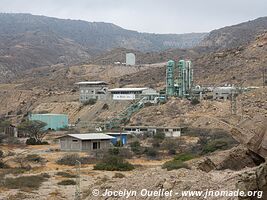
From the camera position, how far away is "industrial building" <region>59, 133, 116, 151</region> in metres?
48.4

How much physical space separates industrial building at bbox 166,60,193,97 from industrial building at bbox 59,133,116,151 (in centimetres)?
2429

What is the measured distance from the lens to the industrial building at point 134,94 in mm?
73812

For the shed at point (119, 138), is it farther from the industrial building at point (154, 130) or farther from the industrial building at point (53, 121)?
the industrial building at point (53, 121)

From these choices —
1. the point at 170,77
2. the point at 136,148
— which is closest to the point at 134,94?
the point at 170,77

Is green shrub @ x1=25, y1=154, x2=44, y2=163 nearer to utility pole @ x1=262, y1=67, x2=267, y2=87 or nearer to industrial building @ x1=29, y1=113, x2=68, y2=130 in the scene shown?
industrial building @ x1=29, y1=113, x2=68, y2=130

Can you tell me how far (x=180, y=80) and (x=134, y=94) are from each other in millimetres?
7921

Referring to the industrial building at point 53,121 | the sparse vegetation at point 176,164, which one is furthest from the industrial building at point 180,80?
the sparse vegetation at point 176,164

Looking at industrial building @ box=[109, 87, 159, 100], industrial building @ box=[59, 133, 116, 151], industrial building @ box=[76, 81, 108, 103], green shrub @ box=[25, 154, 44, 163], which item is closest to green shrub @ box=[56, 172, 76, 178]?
green shrub @ box=[25, 154, 44, 163]

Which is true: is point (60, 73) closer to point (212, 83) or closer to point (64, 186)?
point (212, 83)

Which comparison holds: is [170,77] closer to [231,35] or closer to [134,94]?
[134,94]

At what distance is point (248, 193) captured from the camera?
10.6 m

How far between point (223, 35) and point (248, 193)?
158m

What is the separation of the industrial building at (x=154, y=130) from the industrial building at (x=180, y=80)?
13422 mm

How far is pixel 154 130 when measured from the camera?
5872cm
